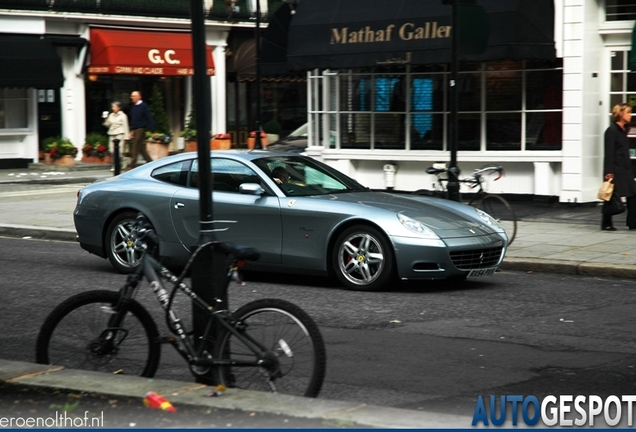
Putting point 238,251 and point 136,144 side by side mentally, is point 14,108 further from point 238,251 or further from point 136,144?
point 238,251

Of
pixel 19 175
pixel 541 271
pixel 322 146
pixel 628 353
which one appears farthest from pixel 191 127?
pixel 628 353

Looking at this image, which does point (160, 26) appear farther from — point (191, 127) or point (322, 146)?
point (322, 146)

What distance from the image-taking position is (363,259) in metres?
10.5

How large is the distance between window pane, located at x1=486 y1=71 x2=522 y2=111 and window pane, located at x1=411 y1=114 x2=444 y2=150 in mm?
989

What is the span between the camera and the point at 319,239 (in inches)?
419

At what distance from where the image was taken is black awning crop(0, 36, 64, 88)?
29.3 meters

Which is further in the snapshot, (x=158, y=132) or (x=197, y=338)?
(x=158, y=132)

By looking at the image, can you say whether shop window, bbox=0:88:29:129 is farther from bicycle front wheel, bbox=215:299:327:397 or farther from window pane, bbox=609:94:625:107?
bicycle front wheel, bbox=215:299:327:397

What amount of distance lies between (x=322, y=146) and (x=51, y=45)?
43.0 ft

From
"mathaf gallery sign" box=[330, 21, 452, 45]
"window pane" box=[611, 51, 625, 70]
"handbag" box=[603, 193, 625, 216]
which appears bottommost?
"handbag" box=[603, 193, 625, 216]

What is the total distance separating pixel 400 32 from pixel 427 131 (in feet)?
6.71

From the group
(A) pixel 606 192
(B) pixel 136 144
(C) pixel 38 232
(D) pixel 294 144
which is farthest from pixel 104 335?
(B) pixel 136 144

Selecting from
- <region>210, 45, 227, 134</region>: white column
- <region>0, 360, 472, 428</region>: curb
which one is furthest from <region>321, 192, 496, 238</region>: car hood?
<region>210, 45, 227, 134</region>: white column
